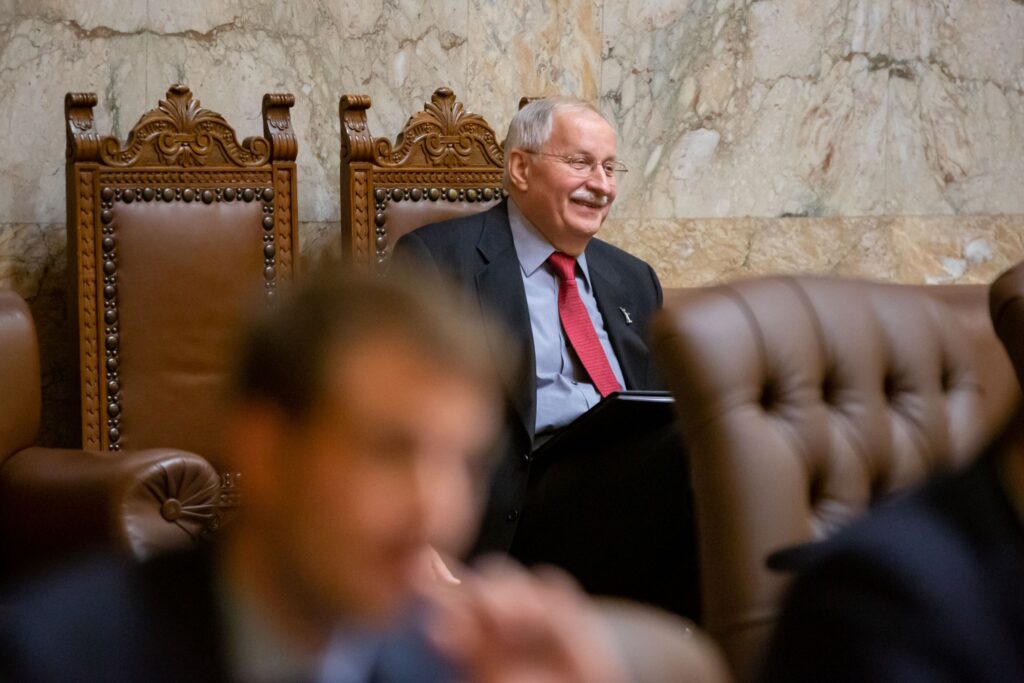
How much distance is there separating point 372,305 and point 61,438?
3.91 metres

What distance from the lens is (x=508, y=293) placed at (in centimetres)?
383

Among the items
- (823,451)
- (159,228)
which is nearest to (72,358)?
(159,228)

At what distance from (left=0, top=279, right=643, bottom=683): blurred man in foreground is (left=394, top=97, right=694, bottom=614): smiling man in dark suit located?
2189 millimetres

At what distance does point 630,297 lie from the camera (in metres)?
4.11

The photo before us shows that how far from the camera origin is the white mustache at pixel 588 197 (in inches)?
161

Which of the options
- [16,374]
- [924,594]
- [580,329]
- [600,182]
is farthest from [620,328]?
[924,594]

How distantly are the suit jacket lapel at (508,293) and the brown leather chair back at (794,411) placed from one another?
133 cm

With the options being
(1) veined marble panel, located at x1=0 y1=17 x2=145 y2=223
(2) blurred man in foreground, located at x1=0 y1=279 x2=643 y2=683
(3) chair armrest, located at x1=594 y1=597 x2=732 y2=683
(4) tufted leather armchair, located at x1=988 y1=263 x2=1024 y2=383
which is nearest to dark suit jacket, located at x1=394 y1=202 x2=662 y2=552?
(1) veined marble panel, located at x1=0 y1=17 x2=145 y2=223

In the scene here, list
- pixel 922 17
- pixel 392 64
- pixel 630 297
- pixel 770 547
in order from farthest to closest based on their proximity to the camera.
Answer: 1. pixel 922 17
2. pixel 392 64
3. pixel 630 297
4. pixel 770 547

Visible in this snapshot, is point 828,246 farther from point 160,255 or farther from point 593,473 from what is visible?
point 160,255

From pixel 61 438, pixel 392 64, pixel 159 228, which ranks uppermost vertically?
pixel 392 64

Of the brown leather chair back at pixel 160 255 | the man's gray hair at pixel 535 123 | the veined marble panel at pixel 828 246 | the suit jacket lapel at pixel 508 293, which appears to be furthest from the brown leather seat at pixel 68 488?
the veined marble panel at pixel 828 246

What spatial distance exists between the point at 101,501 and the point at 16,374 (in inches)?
20.2

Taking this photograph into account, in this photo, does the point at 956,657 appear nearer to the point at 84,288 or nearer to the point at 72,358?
the point at 84,288
